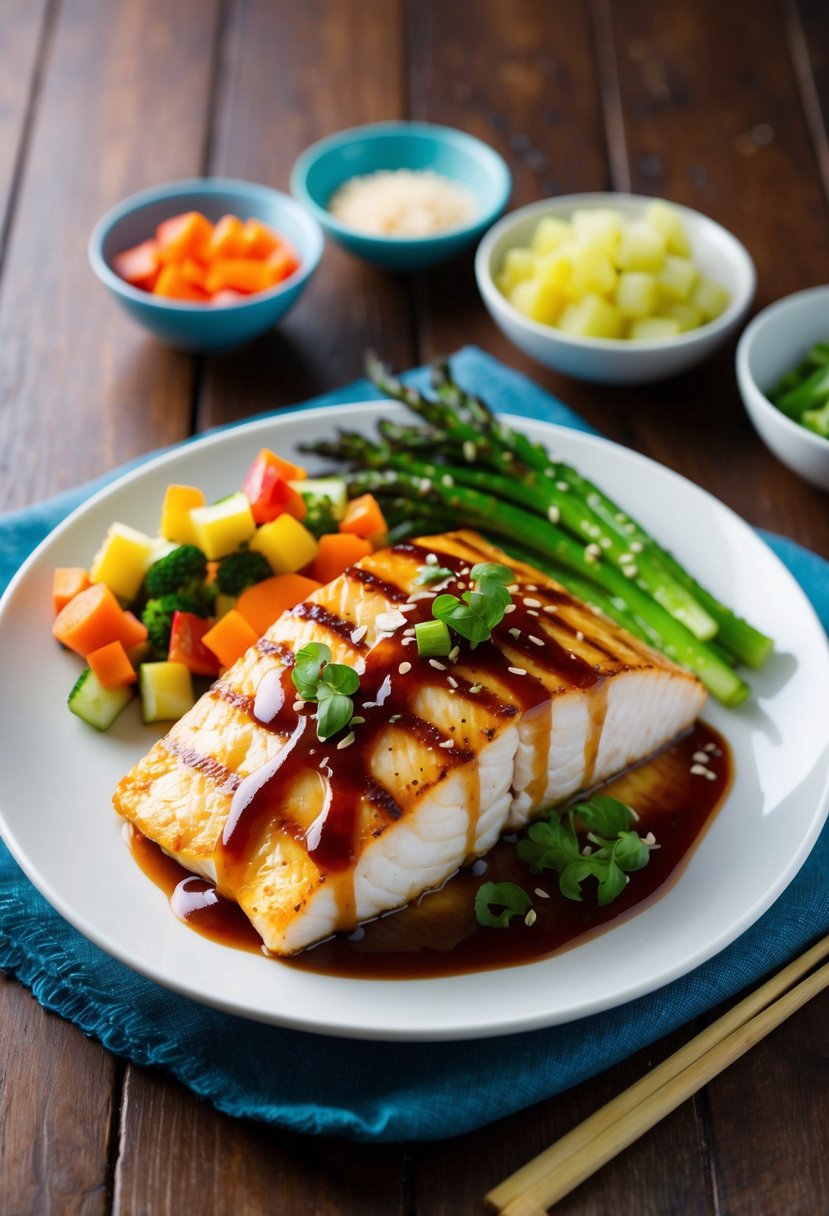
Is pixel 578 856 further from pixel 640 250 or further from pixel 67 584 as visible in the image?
pixel 640 250

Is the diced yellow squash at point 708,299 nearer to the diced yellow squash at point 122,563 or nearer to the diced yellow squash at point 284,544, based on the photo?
the diced yellow squash at point 284,544

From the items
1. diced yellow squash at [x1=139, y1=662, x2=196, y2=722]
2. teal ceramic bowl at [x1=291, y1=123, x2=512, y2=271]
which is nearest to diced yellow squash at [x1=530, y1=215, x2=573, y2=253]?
teal ceramic bowl at [x1=291, y1=123, x2=512, y2=271]

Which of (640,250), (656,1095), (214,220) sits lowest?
(656,1095)

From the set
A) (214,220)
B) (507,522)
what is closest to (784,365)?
(507,522)

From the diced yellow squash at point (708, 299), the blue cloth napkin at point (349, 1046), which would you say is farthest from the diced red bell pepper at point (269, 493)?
the diced yellow squash at point (708, 299)

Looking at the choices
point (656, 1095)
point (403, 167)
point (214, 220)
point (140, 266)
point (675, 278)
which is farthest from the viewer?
point (403, 167)

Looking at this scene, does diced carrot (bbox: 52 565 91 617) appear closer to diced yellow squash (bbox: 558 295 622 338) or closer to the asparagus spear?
the asparagus spear
